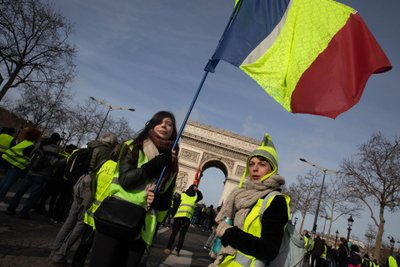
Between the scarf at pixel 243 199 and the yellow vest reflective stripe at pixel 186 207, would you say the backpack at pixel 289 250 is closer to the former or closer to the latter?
the scarf at pixel 243 199

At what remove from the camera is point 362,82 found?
334 centimetres

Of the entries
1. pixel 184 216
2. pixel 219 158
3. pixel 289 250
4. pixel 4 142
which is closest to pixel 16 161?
pixel 4 142

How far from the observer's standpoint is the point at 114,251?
2533 mm

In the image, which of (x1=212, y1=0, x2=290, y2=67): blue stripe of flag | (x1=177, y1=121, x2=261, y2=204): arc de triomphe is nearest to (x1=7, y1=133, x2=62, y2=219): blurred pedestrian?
(x1=212, y1=0, x2=290, y2=67): blue stripe of flag

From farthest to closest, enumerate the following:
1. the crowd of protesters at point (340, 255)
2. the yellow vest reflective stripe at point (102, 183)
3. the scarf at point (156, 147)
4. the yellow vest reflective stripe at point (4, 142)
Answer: the crowd of protesters at point (340, 255) → the yellow vest reflective stripe at point (4, 142) → the yellow vest reflective stripe at point (102, 183) → the scarf at point (156, 147)

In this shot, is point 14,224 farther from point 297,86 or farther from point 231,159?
point 231,159

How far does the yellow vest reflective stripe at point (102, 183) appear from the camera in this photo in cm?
412

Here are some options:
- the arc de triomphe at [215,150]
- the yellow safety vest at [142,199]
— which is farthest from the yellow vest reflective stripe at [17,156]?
the arc de triomphe at [215,150]

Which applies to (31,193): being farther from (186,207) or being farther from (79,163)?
(186,207)

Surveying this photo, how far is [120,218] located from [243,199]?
0.90 m

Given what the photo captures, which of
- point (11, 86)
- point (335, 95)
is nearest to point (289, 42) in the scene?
point (335, 95)

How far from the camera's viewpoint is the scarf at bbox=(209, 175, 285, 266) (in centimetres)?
233

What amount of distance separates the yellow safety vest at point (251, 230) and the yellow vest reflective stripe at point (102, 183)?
229 cm

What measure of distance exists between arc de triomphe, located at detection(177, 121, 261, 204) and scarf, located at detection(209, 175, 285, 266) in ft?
119
